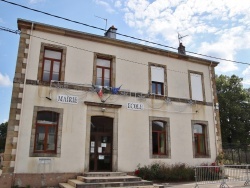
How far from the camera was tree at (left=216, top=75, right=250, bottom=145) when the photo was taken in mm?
27828

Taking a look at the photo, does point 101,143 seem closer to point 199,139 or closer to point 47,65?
point 47,65

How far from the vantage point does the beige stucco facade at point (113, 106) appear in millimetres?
9891

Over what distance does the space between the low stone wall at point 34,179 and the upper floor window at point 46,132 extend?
996 millimetres

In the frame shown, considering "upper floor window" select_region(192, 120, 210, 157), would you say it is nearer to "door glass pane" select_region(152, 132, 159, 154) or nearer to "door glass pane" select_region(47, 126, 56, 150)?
"door glass pane" select_region(152, 132, 159, 154)

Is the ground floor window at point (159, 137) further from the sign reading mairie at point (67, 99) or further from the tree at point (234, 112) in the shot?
the tree at point (234, 112)

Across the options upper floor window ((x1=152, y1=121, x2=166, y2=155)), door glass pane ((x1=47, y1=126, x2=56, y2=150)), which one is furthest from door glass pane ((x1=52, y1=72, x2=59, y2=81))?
upper floor window ((x1=152, y1=121, x2=166, y2=155))

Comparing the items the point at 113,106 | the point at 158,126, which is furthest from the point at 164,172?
the point at 113,106

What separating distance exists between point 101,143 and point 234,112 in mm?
21457

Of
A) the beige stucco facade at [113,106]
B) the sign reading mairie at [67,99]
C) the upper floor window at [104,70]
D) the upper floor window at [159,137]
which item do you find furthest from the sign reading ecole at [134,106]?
the sign reading mairie at [67,99]

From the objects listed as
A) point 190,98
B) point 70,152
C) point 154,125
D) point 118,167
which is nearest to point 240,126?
point 190,98

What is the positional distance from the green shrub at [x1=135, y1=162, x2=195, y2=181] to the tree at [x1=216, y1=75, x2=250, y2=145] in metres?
18.5

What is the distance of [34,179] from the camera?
9.45m

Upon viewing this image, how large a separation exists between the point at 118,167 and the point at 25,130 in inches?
170

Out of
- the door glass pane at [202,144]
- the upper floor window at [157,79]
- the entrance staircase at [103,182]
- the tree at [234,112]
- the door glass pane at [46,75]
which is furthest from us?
the tree at [234,112]
